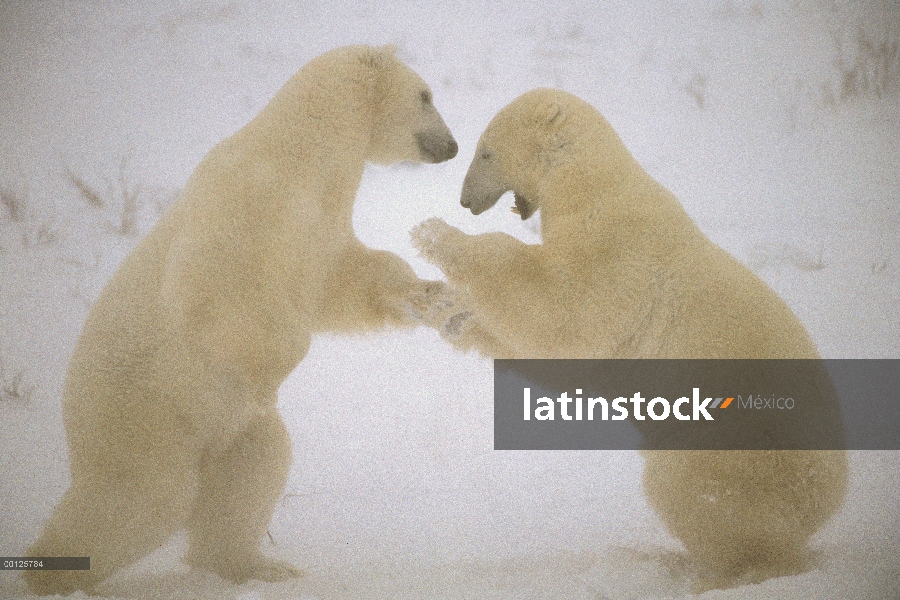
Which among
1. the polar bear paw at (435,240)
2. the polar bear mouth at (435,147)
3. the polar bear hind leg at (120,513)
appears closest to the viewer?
the polar bear hind leg at (120,513)

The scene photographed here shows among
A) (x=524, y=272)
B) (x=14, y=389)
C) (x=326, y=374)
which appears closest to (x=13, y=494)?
(x=14, y=389)

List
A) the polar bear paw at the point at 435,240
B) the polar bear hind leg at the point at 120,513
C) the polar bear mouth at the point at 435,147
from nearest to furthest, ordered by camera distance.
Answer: the polar bear hind leg at the point at 120,513
the polar bear paw at the point at 435,240
the polar bear mouth at the point at 435,147

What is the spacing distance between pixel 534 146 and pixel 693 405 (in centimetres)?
77

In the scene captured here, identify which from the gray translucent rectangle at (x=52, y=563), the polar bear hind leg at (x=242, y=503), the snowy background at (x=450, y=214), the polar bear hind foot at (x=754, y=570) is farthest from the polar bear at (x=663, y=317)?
the gray translucent rectangle at (x=52, y=563)

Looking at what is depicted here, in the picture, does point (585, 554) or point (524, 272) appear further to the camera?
point (585, 554)

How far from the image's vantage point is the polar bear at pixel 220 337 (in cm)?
174

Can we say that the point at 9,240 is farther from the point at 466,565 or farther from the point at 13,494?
the point at 466,565

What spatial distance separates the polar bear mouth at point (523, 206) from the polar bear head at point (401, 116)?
21cm

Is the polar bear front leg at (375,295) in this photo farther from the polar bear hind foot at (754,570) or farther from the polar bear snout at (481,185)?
the polar bear hind foot at (754,570)

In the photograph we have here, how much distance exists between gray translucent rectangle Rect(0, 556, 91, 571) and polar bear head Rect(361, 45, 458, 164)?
47.3 inches

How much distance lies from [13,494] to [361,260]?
112cm

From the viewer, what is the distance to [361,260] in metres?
1.94

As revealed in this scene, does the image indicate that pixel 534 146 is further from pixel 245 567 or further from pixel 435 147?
pixel 245 567

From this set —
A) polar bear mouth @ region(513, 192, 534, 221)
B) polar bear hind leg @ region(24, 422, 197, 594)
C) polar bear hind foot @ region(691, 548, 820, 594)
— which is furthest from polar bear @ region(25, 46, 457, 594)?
polar bear hind foot @ region(691, 548, 820, 594)
